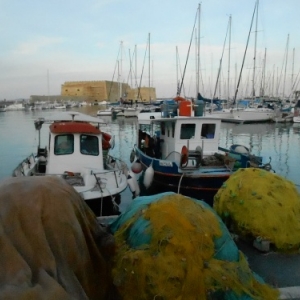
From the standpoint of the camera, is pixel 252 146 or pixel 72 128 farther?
pixel 252 146

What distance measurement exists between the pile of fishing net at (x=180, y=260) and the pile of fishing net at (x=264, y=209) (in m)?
1.30

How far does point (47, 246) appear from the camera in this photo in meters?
3.08

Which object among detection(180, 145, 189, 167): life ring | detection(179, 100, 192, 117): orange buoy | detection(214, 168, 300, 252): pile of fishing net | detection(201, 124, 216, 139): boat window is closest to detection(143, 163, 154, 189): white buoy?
detection(180, 145, 189, 167): life ring

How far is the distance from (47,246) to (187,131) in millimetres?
10928

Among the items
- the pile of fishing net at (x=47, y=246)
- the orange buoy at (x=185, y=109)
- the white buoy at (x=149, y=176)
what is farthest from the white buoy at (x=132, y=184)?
the pile of fishing net at (x=47, y=246)

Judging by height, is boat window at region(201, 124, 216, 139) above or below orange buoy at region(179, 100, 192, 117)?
below

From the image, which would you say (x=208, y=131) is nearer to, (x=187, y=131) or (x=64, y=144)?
(x=187, y=131)

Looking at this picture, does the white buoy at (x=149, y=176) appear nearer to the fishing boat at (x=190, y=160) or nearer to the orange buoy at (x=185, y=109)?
the fishing boat at (x=190, y=160)

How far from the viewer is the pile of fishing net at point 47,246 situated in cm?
275

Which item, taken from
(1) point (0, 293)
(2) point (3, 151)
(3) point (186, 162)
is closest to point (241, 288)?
(1) point (0, 293)

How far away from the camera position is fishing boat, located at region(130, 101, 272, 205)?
1172 centimetres

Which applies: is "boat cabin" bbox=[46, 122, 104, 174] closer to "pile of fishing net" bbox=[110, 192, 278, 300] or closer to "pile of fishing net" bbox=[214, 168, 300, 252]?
"pile of fishing net" bbox=[214, 168, 300, 252]

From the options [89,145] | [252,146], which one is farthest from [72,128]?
[252,146]

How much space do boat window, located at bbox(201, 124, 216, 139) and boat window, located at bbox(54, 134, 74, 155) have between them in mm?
5174
